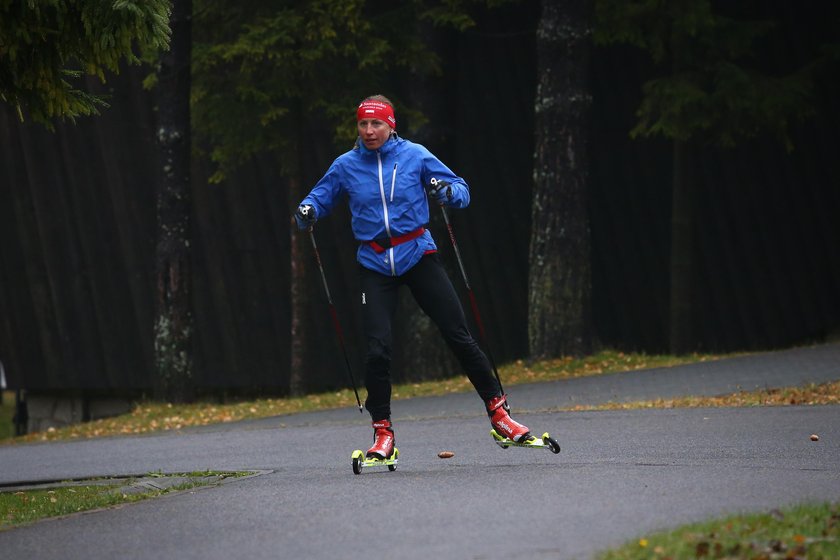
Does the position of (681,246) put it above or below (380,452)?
above

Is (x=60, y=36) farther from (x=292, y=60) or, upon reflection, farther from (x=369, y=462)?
(x=292, y=60)

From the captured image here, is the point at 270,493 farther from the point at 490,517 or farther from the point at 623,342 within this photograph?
the point at 623,342

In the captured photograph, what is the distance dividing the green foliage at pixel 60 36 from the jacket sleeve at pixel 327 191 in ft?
4.39

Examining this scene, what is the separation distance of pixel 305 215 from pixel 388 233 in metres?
0.56

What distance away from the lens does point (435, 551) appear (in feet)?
22.6

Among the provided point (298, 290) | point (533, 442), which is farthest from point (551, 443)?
point (298, 290)

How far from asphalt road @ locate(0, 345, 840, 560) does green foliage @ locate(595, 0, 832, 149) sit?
276 inches

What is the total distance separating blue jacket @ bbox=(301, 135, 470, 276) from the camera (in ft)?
32.1

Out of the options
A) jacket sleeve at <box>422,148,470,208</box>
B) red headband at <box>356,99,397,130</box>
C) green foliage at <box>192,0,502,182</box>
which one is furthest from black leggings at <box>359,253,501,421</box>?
green foliage at <box>192,0,502,182</box>

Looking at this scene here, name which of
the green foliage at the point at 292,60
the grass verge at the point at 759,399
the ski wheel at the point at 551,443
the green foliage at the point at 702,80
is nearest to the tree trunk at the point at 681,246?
the green foliage at the point at 702,80

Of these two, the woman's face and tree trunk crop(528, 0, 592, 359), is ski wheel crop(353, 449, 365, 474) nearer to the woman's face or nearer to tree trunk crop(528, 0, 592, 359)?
the woman's face

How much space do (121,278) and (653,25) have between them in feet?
32.2

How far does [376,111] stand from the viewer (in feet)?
32.2

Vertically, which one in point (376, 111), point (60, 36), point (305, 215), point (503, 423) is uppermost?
point (60, 36)
